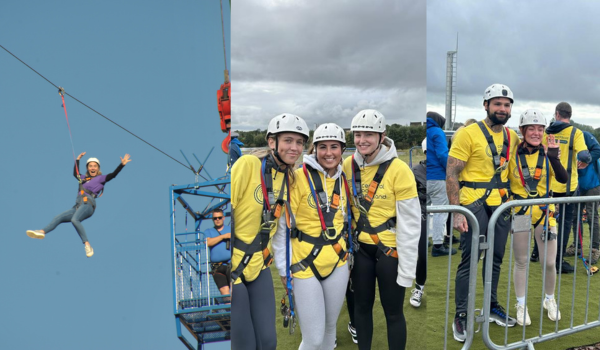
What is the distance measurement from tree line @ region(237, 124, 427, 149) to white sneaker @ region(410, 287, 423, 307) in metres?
0.69

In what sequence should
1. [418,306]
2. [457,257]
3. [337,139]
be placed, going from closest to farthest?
1. [337,139]
2. [418,306]
3. [457,257]

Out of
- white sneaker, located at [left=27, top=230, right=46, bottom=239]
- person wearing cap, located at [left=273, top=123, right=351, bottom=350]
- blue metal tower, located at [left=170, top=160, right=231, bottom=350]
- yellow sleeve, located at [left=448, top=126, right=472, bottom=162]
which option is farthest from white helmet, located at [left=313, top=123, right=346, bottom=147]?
white sneaker, located at [left=27, top=230, right=46, bottom=239]

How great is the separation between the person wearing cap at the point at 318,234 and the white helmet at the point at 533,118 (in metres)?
2.20

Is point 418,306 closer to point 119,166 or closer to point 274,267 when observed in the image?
point 274,267

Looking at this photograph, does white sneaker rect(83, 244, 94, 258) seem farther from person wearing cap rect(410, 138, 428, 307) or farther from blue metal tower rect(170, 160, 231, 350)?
person wearing cap rect(410, 138, 428, 307)

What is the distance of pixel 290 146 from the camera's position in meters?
1.81

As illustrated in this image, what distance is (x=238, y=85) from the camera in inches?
76.2

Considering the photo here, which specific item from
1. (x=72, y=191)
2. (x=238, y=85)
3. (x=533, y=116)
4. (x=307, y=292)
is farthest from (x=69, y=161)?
(x=533, y=116)

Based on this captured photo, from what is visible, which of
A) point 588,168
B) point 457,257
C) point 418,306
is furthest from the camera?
point 588,168

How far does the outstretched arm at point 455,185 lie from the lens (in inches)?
109

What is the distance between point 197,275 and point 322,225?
109cm

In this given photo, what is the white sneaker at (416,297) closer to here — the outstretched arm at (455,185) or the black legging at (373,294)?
the black legging at (373,294)

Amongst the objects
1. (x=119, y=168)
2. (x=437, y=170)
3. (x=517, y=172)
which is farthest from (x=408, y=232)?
(x=517, y=172)

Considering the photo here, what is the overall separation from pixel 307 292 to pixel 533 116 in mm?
2527
